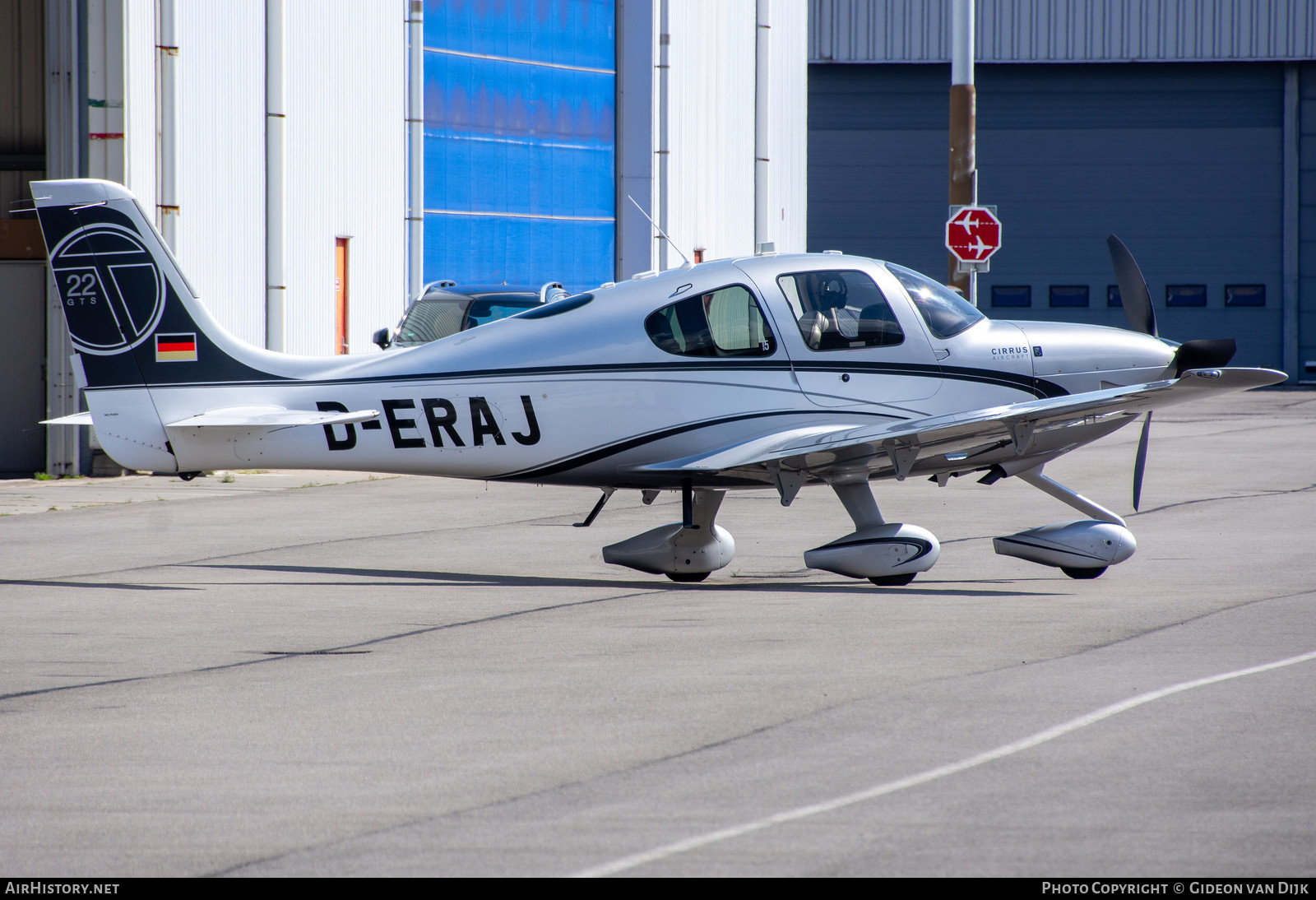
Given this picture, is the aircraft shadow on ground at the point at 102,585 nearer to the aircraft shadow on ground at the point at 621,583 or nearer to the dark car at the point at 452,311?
the aircraft shadow on ground at the point at 621,583

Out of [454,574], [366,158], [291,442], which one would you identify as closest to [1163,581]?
[454,574]

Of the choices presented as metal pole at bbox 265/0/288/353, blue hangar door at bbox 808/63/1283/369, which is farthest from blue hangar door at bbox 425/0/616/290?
blue hangar door at bbox 808/63/1283/369

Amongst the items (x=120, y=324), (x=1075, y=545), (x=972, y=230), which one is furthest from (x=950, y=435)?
(x=972, y=230)

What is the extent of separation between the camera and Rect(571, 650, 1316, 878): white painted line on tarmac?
485cm

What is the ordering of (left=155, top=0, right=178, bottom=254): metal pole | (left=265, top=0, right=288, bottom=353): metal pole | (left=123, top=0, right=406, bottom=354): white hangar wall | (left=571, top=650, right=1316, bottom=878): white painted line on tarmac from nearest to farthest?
(left=571, top=650, right=1316, bottom=878): white painted line on tarmac, (left=155, top=0, right=178, bottom=254): metal pole, (left=123, top=0, right=406, bottom=354): white hangar wall, (left=265, top=0, right=288, bottom=353): metal pole

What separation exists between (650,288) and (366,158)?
1435cm

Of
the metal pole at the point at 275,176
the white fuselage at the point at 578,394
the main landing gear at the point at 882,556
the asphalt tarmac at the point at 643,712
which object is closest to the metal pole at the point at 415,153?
the metal pole at the point at 275,176

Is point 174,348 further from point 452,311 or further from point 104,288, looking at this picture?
point 452,311

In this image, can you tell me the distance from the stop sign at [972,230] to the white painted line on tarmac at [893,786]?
13.2m

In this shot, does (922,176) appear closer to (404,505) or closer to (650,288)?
(404,505)

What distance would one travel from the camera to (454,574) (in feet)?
39.9

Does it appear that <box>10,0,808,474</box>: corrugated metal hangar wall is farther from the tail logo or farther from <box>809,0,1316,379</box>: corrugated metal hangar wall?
<box>809,0,1316,379</box>: corrugated metal hangar wall

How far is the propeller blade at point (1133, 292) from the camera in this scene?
39.0ft

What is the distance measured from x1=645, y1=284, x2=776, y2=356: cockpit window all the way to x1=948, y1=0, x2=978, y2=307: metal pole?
32.1 ft
